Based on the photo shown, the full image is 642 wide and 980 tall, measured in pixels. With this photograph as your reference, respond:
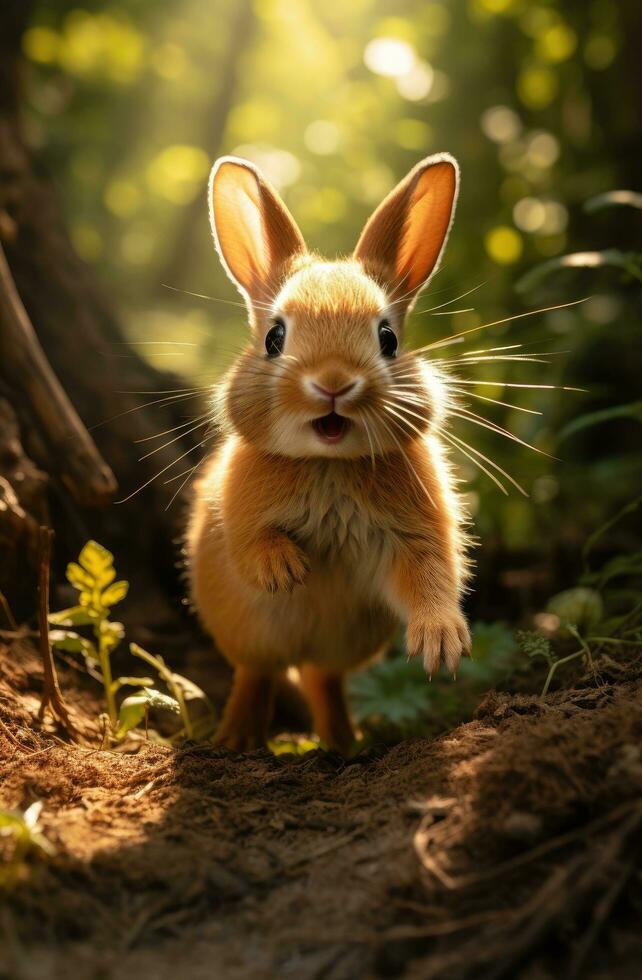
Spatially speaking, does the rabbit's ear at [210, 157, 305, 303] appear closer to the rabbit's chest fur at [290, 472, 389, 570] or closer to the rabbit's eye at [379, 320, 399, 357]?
the rabbit's eye at [379, 320, 399, 357]

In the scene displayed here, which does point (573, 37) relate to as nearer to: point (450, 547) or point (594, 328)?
point (594, 328)

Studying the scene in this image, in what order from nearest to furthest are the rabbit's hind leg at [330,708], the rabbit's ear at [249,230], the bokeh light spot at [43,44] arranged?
1. the rabbit's ear at [249,230]
2. the rabbit's hind leg at [330,708]
3. the bokeh light spot at [43,44]

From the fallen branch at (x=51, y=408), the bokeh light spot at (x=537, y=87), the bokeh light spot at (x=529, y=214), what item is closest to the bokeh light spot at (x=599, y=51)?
the bokeh light spot at (x=537, y=87)

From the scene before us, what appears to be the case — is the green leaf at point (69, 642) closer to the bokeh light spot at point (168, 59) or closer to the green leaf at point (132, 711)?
the green leaf at point (132, 711)

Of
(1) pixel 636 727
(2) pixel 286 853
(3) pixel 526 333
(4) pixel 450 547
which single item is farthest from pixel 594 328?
(2) pixel 286 853

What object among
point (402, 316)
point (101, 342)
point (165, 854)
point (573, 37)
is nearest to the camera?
point (165, 854)
